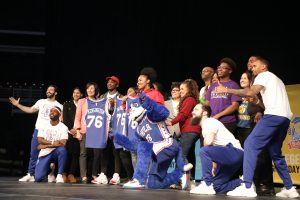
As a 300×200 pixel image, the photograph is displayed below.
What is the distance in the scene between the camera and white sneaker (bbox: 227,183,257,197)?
5.93 m

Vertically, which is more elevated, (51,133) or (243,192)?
(51,133)

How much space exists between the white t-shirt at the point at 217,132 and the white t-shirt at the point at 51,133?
10.4 ft

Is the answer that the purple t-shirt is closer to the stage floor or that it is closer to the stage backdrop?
the stage floor

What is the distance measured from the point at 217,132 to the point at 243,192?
773mm

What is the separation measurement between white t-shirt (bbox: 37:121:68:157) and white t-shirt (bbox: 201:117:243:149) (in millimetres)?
3172

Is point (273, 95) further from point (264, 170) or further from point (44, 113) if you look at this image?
point (44, 113)

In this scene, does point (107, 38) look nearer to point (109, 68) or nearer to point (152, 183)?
point (109, 68)

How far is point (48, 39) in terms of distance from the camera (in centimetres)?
1177

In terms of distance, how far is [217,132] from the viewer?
6469 mm

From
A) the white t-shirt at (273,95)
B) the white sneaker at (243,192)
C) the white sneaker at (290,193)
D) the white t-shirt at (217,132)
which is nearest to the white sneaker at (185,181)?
the white t-shirt at (217,132)

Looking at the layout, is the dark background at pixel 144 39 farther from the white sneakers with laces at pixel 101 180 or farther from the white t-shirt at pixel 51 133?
the white sneakers with laces at pixel 101 180

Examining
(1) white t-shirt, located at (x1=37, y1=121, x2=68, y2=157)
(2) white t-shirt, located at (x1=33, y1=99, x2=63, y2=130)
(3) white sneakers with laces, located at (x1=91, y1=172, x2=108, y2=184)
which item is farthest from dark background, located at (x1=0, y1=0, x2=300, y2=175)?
(3) white sneakers with laces, located at (x1=91, y1=172, x2=108, y2=184)

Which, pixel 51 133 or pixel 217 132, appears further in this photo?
pixel 51 133

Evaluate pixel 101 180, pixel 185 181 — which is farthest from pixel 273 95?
pixel 101 180
